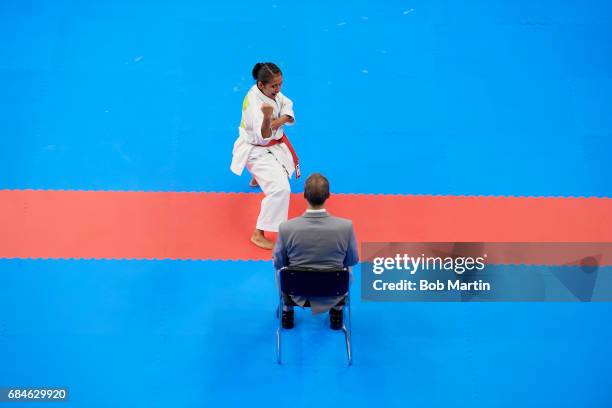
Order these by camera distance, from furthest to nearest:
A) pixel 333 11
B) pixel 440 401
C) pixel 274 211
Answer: pixel 333 11, pixel 274 211, pixel 440 401

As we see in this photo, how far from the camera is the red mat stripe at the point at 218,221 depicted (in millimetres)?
4340

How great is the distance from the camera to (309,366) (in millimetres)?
3588

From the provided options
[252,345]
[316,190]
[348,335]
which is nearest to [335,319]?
[348,335]

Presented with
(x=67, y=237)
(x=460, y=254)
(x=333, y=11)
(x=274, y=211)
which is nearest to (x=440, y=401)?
(x=460, y=254)

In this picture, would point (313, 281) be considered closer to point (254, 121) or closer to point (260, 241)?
point (260, 241)

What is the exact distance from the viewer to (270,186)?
423 centimetres

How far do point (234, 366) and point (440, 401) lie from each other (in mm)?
1366

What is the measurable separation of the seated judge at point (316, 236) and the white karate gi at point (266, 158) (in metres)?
0.96

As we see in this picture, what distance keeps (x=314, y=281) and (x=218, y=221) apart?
5.63 feet

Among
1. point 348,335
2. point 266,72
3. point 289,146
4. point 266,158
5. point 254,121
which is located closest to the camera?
point 348,335

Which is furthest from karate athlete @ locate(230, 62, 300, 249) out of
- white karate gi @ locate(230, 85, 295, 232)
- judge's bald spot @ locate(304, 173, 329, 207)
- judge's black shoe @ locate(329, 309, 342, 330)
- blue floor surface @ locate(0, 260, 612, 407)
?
judge's bald spot @ locate(304, 173, 329, 207)

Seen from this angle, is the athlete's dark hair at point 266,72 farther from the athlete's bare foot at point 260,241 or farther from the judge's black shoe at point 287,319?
the judge's black shoe at point 287,319

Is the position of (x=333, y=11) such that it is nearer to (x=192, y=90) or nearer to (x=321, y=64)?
(x=321, y=64)

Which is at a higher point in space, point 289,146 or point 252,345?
point 289,146
